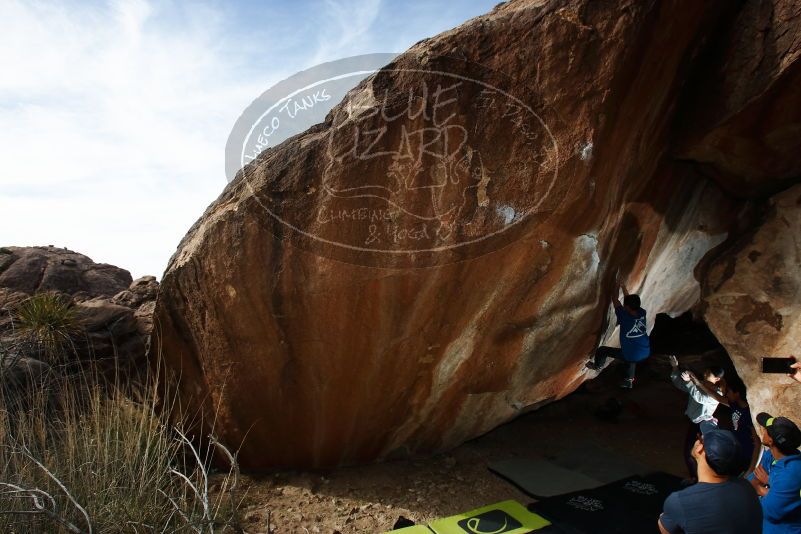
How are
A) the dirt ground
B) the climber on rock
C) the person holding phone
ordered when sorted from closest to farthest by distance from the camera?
the person holding phone → the dirt ground → the climber on rock

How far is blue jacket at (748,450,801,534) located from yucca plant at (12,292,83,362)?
14.0 ft

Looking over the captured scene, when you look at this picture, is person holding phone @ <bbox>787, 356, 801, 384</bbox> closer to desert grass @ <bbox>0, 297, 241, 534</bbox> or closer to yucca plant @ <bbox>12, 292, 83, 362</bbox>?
desert grass @ <bbox>0, 297, 241, 534</bbox>

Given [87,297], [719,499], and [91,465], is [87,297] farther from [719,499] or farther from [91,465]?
[719,499]

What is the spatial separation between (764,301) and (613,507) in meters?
1.69

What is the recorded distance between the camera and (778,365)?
335 centimetres

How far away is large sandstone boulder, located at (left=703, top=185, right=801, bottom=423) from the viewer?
11.7 ft

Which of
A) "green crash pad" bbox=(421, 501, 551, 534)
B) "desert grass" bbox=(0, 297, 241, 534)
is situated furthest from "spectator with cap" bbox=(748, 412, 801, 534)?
"desert grass" bbox=(0, 297, 241, 534)

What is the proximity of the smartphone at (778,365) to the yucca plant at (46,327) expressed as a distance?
455 centimetres

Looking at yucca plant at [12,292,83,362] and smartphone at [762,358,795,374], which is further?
yucca plant at [12,292,83,362]

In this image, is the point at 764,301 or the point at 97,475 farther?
the point at 764,301

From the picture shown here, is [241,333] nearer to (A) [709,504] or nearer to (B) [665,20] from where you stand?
(A) [709,504]

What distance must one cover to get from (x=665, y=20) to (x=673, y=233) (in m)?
1.83

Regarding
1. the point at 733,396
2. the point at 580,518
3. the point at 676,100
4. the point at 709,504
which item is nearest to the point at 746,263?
the point at 733,396

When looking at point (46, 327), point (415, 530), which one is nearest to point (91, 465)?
point (46, 327)
